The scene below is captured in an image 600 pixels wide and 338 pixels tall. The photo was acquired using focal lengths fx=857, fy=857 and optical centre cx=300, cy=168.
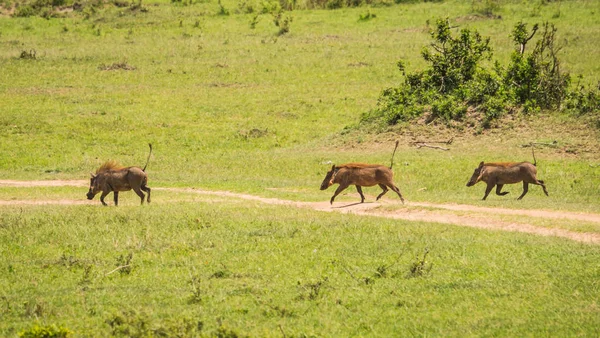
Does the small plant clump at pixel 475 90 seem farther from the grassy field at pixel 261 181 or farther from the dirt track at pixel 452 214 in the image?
the dirt track at pixel 452 214

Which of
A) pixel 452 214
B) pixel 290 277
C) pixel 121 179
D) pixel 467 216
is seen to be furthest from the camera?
pixel 121 179

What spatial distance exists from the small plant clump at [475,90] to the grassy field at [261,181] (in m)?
0.71

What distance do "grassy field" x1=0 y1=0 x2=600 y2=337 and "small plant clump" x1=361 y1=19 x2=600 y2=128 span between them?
0.71 meters

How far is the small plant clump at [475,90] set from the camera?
909 inches

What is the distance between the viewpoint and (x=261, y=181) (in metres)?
19.5

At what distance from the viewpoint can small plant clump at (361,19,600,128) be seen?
23078 millimetres

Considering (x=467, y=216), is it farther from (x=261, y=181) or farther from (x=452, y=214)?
(x=261, y=181)

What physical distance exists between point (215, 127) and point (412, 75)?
6012mm

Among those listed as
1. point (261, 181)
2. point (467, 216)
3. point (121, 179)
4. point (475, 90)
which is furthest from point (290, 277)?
point (475, 90)

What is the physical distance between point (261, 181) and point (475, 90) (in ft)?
25.0

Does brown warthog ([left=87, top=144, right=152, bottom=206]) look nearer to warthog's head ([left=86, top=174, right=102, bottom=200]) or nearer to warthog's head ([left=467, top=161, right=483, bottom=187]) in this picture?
warthog's head ([left=86, top=174, right=102, bottom=200])

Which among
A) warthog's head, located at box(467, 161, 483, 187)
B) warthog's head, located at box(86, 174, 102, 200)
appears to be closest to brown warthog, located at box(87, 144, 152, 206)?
warthog's head, located at box(86, 174, 102, 200)

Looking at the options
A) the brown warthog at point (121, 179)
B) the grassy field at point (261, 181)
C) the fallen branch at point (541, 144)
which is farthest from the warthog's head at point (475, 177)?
the brown warthog at point (121, 179)

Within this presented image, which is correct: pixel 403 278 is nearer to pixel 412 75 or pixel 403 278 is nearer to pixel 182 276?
pixel 182 276
